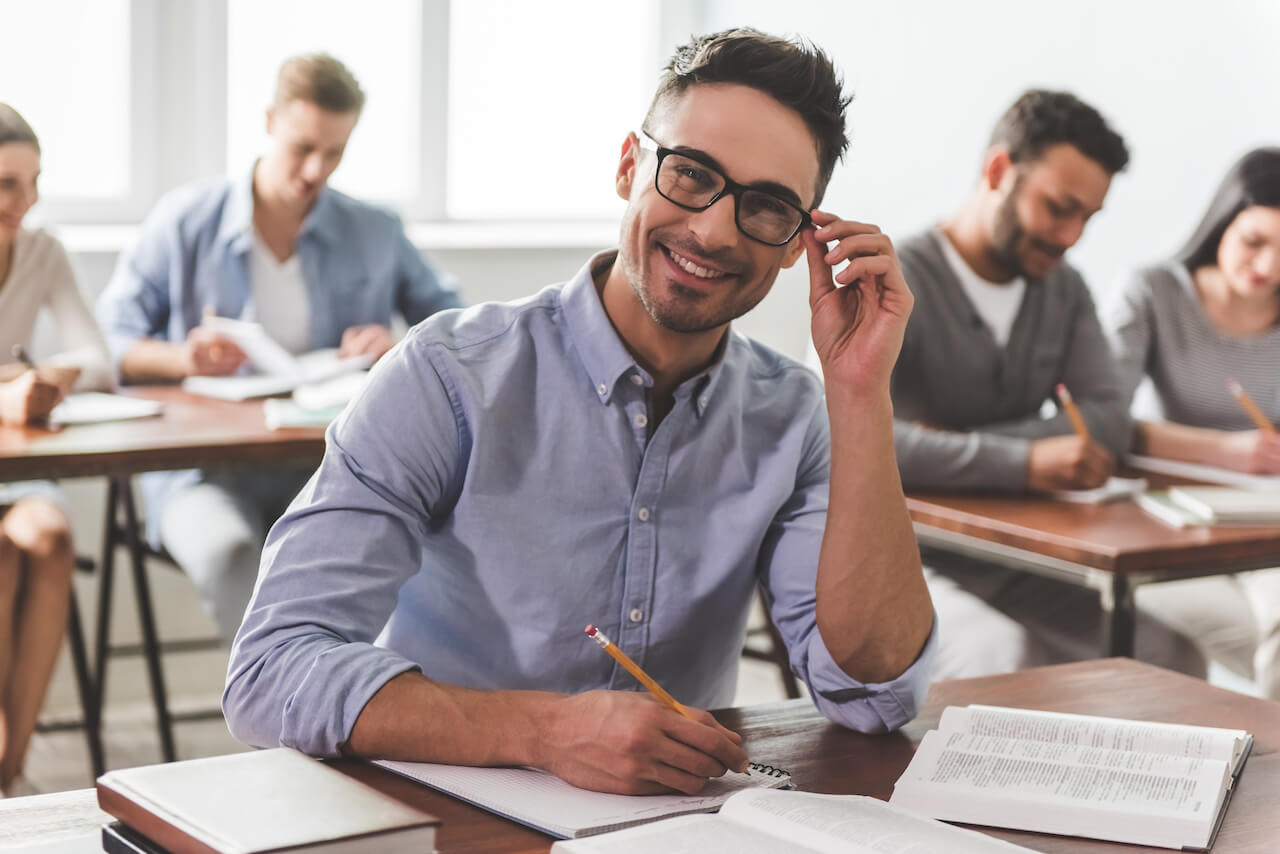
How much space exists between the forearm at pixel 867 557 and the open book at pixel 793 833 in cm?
35

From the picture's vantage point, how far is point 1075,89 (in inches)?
154

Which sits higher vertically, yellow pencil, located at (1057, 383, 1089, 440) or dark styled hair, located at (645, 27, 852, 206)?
dark styled hair, located at (645, 27, 852, 206)

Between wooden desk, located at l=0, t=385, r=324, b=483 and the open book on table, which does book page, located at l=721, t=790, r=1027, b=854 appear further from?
the open book on table

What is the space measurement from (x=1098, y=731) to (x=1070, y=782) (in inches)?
5.7

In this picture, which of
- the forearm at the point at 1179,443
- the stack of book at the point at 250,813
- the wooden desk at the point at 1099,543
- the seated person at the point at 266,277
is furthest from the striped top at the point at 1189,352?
the stack of book at the point at 250,813

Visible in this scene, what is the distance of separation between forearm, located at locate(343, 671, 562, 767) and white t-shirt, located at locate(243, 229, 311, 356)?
2360 mm

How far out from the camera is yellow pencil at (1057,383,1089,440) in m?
2.60

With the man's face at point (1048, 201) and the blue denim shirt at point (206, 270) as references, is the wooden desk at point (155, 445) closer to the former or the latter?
the blue denim shirt at point (206, 270)

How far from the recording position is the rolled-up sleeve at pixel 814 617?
1.37m

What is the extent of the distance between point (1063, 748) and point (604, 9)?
4.09 metres

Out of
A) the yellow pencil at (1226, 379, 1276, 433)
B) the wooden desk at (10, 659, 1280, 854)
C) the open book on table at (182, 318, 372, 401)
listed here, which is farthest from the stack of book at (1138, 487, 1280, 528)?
the open book on table at (182, 318, 372, 401)

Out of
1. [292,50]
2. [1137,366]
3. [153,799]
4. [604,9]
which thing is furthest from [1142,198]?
[153,799]

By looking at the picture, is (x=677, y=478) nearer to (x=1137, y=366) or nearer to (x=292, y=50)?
(x=1137, y=366)

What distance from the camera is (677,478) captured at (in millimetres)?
1535
